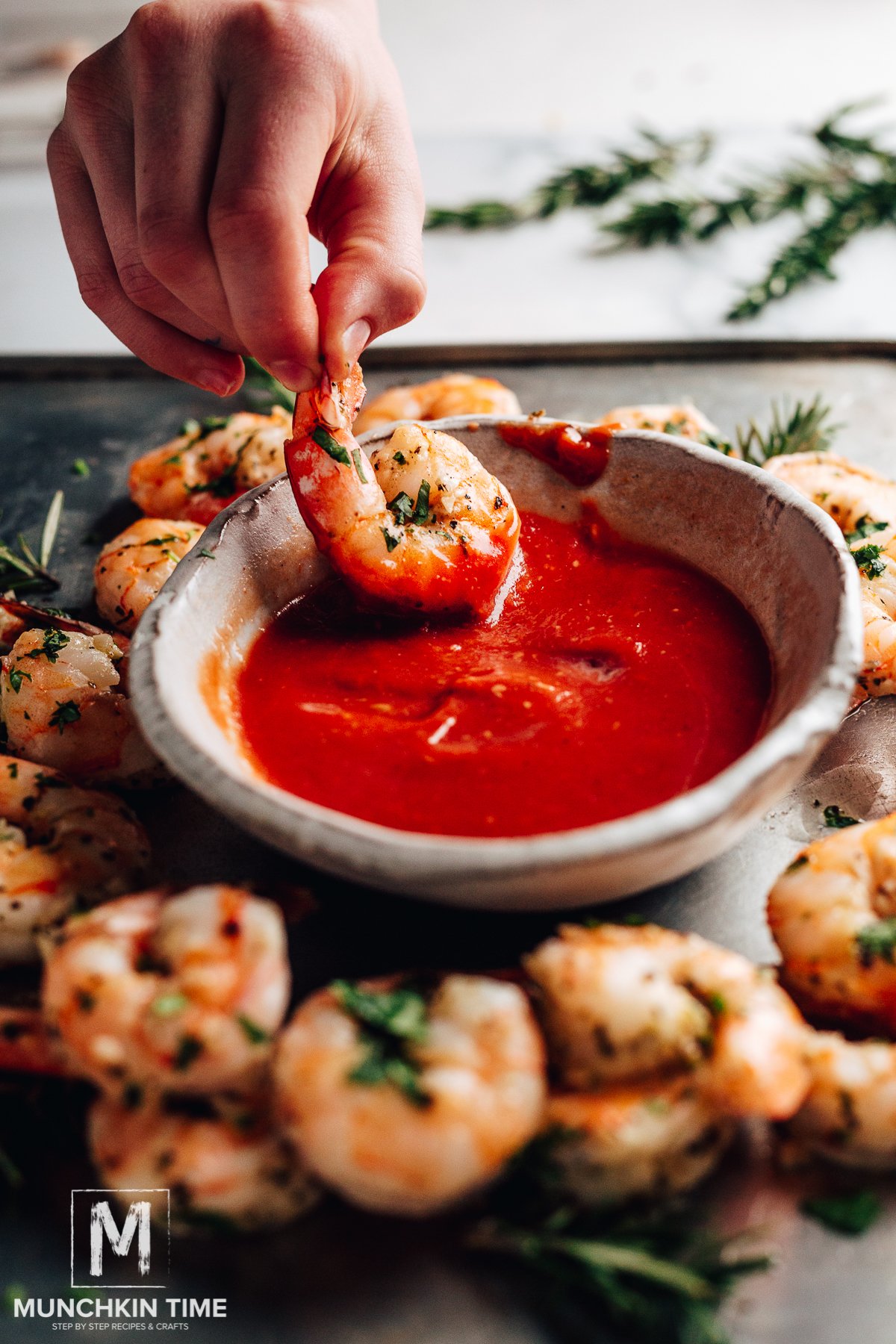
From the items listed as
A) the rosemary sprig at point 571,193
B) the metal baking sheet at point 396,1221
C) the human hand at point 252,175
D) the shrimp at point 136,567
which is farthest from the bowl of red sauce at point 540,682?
Answer: the rosemary sprig at point 571,193

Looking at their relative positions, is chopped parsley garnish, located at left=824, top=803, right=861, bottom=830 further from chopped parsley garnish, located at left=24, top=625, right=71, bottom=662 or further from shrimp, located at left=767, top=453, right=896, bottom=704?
chopped parsley garnish, located at left=24, top=625, right=71, bottom=662

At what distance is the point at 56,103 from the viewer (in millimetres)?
7383

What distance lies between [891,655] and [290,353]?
66.1 inches

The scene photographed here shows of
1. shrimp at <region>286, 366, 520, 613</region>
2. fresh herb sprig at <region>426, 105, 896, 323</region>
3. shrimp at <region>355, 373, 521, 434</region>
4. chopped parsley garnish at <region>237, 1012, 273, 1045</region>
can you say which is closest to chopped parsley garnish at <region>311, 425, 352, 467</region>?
shrimp at <region>286, 366, 520, 613</region>

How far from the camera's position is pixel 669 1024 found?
1877 millimetres

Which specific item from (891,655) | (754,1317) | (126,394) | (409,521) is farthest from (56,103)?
(754,1317)

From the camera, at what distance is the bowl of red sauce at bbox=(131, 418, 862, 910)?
6.59 feet

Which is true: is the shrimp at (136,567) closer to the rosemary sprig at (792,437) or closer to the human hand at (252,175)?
the human hand at (252,175)

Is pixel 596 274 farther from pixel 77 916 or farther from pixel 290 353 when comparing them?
pixel 77 916

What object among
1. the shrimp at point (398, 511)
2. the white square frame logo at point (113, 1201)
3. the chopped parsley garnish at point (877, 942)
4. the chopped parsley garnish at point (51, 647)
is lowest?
the white square frame logo at point (113, 1201)

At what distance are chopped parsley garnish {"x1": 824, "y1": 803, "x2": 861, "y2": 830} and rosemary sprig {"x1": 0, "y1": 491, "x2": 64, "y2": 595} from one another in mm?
2406

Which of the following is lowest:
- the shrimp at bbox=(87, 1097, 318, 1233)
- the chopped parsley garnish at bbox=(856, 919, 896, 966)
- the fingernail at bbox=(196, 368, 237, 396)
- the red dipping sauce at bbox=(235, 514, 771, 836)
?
the shrimp at bbox=(87, 1097, 318, 1233)

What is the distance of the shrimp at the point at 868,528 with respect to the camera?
2.90 metres

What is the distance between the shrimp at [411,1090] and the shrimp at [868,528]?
1.51 metres
